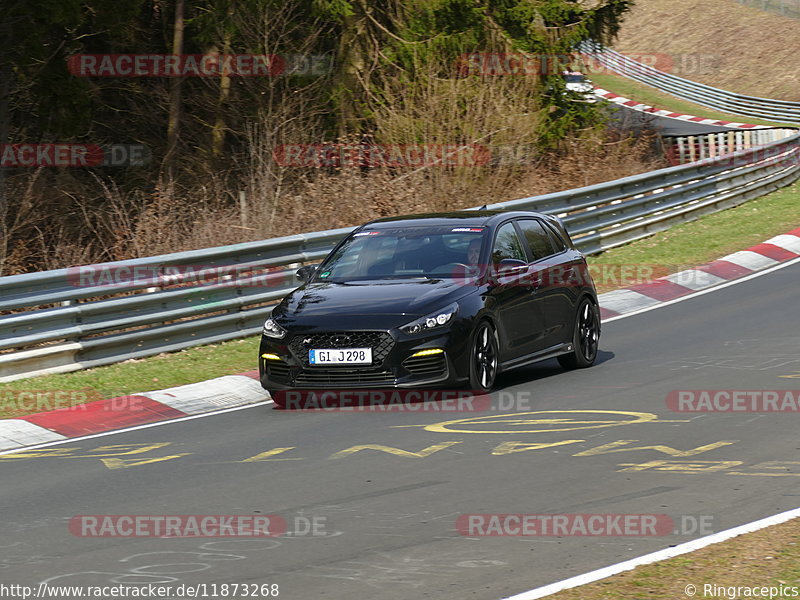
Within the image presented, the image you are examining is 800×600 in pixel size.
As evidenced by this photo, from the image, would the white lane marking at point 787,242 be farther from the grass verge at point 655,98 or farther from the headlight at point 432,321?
the grass verge at point 655,98

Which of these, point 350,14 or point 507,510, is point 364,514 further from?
point 350,14

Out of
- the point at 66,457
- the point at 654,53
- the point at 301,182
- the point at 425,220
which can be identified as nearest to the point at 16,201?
the point at 301,182

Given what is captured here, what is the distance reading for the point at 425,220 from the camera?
12672 millimetres

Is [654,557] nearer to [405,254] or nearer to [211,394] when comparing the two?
[405,254]

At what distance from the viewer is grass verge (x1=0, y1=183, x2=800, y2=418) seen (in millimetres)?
12349

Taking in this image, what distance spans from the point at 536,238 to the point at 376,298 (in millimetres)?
2438

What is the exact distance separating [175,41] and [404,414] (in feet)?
61.5

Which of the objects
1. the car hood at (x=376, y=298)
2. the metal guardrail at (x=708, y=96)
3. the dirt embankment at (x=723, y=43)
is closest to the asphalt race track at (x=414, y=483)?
the car hood at (x=376, y=298)

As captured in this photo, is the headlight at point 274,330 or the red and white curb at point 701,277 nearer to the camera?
the headlight at point 274,330

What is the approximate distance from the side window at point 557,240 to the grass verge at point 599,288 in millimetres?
3377

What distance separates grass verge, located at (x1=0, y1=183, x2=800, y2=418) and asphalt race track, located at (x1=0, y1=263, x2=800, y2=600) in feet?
5.11

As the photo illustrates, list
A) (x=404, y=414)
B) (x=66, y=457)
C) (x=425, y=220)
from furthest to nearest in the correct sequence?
(x=425, y=220) < (x=404, y=414) < (x=66, y=457)

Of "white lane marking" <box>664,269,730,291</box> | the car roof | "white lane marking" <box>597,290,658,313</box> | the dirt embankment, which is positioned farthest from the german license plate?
the dirt embankment

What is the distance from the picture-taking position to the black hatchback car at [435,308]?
1086 centimetres
